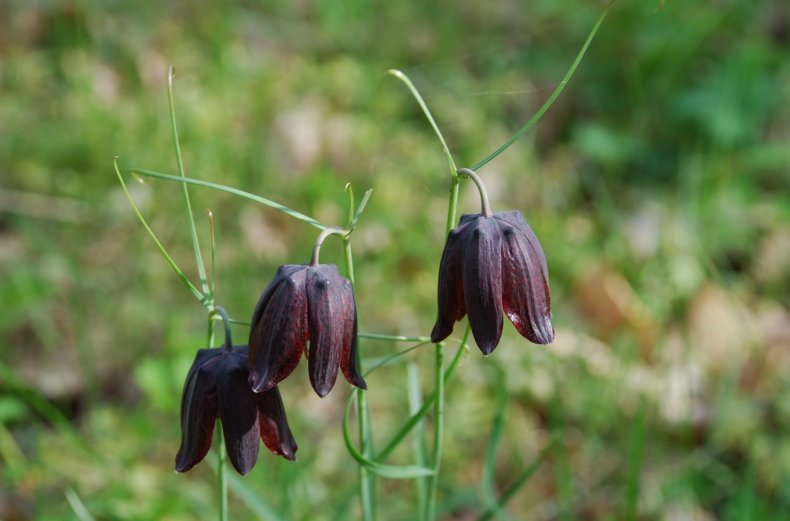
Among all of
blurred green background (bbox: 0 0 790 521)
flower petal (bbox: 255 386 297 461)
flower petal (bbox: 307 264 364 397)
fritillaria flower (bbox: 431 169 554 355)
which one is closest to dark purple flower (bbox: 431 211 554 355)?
fritillaria flower (bbox: 431 169 554 355)

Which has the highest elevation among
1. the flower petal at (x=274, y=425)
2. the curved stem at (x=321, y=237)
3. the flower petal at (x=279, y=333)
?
the curved stem at (x=321, y=237)

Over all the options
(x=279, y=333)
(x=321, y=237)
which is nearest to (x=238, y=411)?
(x=279, y=333)

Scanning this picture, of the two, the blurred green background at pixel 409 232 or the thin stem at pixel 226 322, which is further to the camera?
the blurred green background at pixel 409 232

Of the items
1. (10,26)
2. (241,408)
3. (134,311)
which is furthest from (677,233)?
(10,26)

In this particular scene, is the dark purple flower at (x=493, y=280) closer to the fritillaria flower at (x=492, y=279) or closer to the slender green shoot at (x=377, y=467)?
the fritillaria flower at (x=492, y=279)

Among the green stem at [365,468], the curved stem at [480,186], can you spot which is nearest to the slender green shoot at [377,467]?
the green stem at [365,468]

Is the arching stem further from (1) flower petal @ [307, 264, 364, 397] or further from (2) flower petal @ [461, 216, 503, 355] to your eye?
(2) flower petal @ [461, 216, 503, 355]

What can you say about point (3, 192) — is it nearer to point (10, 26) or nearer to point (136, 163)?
point (136, 163)
